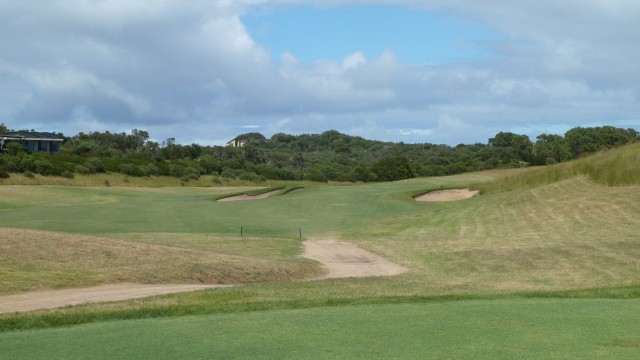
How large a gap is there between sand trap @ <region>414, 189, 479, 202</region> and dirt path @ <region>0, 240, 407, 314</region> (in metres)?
23.2

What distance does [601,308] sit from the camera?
1127cm

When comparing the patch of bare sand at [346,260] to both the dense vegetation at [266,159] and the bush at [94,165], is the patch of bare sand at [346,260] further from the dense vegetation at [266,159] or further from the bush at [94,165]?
the bush at [94,165]

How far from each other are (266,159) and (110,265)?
118 meters

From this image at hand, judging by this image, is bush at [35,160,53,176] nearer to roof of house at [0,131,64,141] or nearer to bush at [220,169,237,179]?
bush at [220,169,237,179]

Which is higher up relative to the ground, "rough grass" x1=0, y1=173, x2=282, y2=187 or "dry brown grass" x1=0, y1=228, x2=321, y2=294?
"rough grass" x1=0, y1=173, x2=282, y2=187

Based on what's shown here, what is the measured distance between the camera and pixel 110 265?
21.0 m

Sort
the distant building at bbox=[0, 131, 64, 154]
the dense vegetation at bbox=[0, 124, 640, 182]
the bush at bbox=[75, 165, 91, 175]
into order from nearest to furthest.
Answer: the bush at bbox=[75, 165, 91, 175]
the dense vegetation at bbox=[0, 124, 640, 182]
the distant building at bbox=[0, 131, 64, 154]

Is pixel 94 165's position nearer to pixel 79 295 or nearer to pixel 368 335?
pixel 79 295

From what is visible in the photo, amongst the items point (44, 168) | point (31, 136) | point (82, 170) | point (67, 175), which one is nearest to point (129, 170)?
point (82, 170)

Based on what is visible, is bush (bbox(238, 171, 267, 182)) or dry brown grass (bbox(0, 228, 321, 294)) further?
bush (bbox(238, 171, 267, 182))

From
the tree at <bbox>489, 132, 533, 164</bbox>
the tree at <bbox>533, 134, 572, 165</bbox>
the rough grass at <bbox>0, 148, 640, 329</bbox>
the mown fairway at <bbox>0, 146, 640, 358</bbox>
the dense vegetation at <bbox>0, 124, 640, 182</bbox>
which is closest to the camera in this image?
the mown fairway at <bbox>0, 146, 640, 358</bbox>

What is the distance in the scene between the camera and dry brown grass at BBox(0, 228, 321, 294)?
1877 centimetres

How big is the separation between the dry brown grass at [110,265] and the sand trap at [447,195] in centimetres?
2852

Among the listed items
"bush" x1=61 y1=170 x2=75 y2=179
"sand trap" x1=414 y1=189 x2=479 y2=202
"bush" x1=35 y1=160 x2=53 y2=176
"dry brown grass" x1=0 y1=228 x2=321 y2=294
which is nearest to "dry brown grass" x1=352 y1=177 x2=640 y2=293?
"dry brown grass" x1=0 y1=228 x2=321 y2=294
